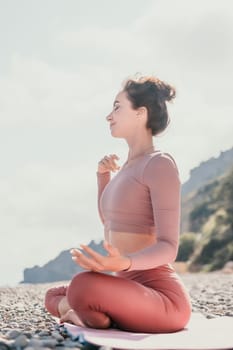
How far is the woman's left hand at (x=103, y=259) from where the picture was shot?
3686 millimetres

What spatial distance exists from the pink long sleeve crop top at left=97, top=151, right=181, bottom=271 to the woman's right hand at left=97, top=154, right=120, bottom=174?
0.74 feet

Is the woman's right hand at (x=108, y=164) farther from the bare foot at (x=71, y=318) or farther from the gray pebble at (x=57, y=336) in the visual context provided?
the gray pebble at (x=57, y=336)

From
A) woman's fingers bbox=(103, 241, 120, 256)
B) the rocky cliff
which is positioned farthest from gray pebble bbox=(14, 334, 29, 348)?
the rocky cliff

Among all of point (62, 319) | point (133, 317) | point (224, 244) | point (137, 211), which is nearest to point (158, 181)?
point (137, 211)

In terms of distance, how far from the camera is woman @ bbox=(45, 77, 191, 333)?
3908mm

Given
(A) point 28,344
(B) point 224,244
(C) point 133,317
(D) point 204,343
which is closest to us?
(A) point 28,344

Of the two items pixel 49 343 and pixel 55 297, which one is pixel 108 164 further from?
pixel 49 343

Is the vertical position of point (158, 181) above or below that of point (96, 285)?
above

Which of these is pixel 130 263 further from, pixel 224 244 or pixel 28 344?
pixel 224 244

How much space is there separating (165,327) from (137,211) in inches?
29.0

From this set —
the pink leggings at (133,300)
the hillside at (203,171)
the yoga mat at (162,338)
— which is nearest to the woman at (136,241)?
the pink leggings at (133,300)

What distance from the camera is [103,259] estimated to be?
368cm

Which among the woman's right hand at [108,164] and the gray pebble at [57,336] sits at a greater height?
the woman's right hand at [108,164]

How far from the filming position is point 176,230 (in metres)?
4.06
